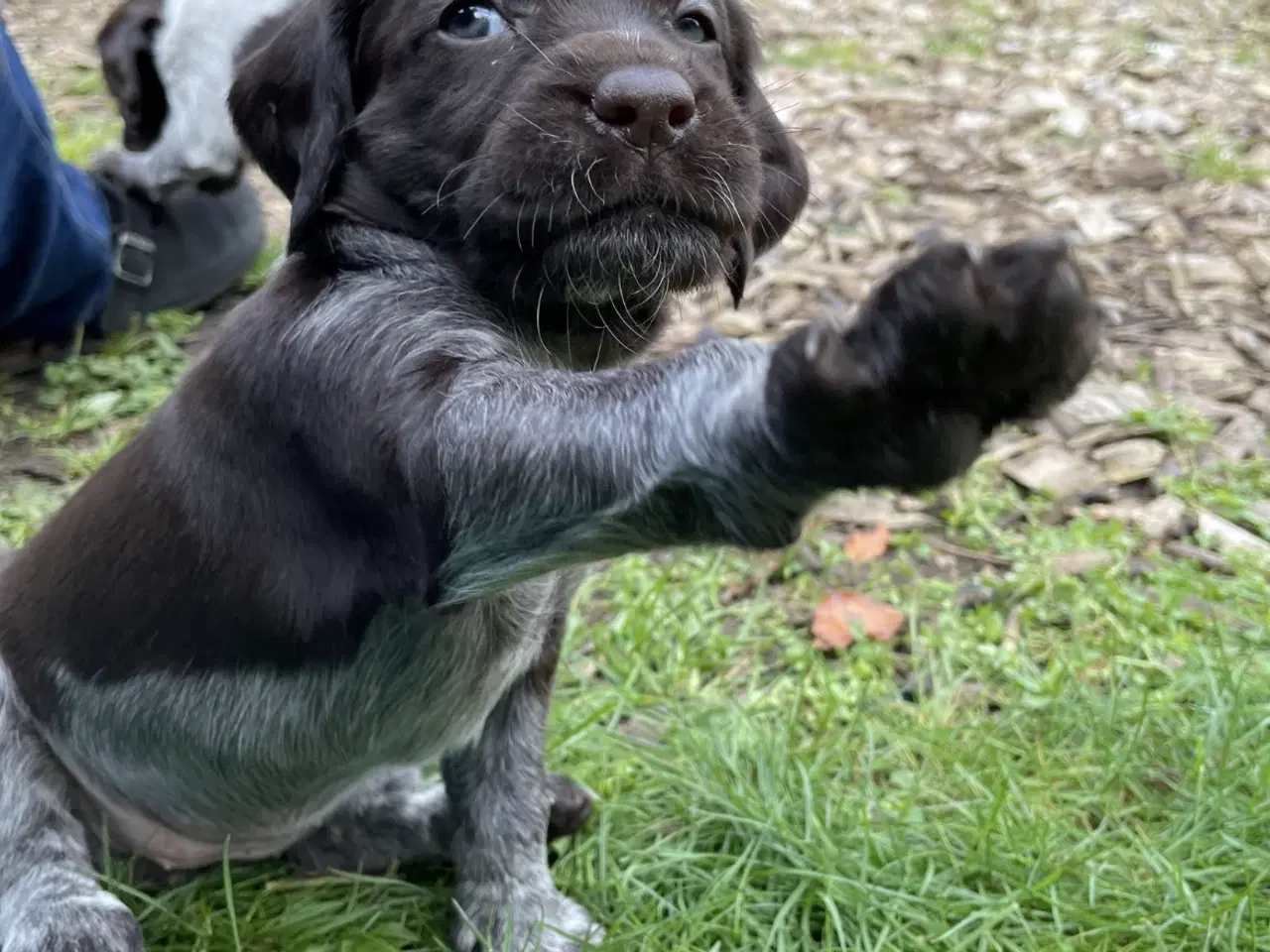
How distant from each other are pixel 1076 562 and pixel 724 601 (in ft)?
3.48

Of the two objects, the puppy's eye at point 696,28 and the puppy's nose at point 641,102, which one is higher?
the puppy's nose at point 641,102

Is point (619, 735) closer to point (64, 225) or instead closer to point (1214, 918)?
point (1214, 918)

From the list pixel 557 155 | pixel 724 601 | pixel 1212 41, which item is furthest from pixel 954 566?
pixel 1212 41

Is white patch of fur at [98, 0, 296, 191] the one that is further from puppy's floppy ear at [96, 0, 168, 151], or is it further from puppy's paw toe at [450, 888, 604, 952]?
puppy's paw toe at [450, 888, 604, 952]

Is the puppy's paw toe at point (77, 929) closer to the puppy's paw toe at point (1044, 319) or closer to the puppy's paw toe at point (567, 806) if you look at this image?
the puppy's paw toe at point (567, 806)

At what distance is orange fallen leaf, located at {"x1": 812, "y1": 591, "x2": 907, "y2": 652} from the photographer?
3531 mm

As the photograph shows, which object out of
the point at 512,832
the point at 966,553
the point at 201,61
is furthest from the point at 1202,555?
the point at 201,61

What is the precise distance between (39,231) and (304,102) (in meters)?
2.90

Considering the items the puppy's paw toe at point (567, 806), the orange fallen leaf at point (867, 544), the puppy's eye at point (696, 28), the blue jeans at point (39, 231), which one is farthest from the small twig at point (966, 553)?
the blue jeans at point (39, 231)

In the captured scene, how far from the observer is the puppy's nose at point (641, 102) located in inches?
71.0

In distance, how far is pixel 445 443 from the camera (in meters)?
1.68

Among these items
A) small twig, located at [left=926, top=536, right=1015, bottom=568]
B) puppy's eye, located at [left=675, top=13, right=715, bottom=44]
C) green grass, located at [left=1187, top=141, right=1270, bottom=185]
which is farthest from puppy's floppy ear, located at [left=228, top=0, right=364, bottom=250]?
green grass, located at [left=1187, top=141, right=1270, bottom=185]

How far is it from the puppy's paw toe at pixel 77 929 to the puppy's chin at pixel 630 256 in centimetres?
146

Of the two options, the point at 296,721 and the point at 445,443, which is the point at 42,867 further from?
the point at 445,443
